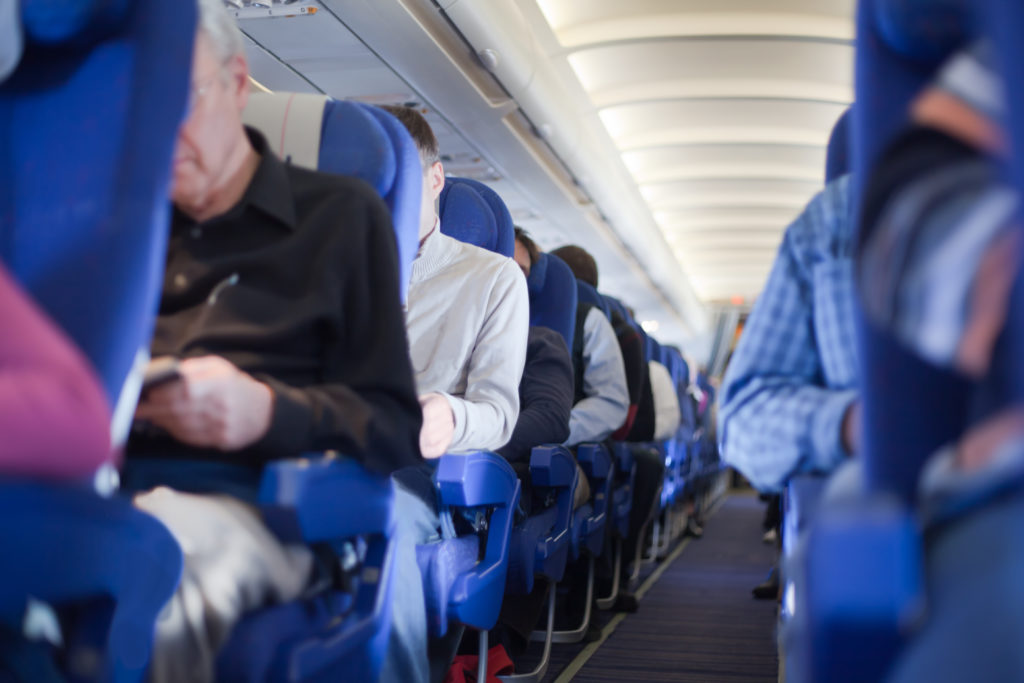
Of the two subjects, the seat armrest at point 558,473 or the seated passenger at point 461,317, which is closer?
the seated passenger at point 461,317

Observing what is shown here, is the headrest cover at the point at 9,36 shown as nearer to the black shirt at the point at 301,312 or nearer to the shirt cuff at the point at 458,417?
the black shirt at the point at 301,312

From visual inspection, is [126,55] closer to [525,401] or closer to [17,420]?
[17,420]

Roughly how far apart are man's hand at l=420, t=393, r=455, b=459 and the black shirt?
23 cm

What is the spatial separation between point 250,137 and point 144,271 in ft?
1.75

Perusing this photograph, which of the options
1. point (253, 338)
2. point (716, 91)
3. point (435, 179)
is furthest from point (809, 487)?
point (716, 91)

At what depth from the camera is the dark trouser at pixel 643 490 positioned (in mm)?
4973

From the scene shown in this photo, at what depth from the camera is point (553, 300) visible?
3598 mm

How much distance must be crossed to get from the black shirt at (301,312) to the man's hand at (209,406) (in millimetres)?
93

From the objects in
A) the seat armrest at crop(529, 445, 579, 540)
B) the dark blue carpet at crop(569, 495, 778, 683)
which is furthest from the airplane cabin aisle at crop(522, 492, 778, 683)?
the seat armrest at crop(529, 445, 579, 540)

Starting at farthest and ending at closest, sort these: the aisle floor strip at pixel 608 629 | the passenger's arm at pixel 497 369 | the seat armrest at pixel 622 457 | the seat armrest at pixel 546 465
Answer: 1. the seat armrest at pixel 622 457
2. the aisle floor strip at pixel 608 629
3. the seat armrest at pixel 546 465
4. the passenger's arm at pixel 497 369

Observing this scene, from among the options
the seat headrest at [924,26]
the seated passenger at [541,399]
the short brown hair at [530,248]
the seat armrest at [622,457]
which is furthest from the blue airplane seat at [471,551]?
the seat armrest at [622,457]

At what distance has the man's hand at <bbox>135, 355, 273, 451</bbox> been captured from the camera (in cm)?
128

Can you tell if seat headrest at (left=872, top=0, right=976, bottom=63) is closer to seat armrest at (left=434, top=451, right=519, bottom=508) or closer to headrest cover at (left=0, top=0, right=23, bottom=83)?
headrest cover at (left=0, top=0, right=23, bottom=83)

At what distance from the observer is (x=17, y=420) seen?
2.97ft
